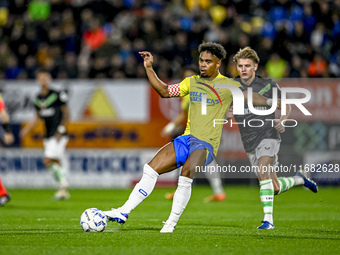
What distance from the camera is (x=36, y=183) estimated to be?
16359 mm

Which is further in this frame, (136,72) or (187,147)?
(136,72)

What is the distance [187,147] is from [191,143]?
0.22 ft

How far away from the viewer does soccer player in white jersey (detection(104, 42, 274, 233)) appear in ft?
23.8

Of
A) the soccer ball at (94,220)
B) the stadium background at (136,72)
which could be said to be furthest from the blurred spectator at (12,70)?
the soccer ball at (94,220)

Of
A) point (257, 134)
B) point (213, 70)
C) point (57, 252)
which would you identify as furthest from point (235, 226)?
point (57, 252)

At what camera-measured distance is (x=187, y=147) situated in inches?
289

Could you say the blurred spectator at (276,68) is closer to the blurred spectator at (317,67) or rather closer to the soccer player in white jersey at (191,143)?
the blurred spectator at (317,67)

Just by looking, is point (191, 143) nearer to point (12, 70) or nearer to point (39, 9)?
point (12, 70)

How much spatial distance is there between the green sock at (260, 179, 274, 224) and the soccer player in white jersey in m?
0.95

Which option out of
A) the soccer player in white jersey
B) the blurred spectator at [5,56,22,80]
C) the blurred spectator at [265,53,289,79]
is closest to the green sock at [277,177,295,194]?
the soccer player in white jersey

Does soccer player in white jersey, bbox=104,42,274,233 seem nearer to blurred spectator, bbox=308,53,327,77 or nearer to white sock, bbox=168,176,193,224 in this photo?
white sock, bbox=168,176,193,224

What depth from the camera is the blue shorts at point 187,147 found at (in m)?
7.32

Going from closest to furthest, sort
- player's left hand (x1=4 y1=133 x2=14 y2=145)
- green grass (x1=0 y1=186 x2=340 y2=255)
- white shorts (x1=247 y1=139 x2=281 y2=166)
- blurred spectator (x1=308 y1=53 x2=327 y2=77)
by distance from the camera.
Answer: green grass (x1=0 y1=186 x2=340 y2=255), white shorts (x1=247 y1=139 x2=281 y2=166), player's left hand (x1=4 y1=133 x2=14 y2=145), blurred spectator (x1=308 y1=53 x2=327 y2=77)

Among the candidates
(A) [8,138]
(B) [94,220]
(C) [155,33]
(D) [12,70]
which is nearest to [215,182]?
(A) [8,138]
